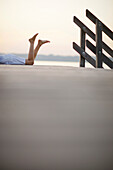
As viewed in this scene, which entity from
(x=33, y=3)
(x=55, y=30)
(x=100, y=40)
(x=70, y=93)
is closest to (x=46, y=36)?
(x=55, y=30)

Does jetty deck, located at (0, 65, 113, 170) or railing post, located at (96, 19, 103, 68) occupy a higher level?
railing post, located at (96, 19, 103, 68)

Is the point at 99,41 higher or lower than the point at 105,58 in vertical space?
higher

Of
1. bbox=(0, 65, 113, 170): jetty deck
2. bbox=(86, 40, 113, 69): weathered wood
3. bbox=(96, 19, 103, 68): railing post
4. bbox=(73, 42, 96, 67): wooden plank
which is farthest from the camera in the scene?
bbox=(73, 42, 96, 67): wooden plank

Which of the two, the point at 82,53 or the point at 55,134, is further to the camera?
the point at 82,53

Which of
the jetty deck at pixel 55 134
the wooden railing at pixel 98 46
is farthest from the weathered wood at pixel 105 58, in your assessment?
the jetty deck at pixel 55 134

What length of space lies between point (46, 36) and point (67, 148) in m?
4.87

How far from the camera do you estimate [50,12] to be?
5066 millimetres

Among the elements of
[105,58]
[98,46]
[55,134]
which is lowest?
[55,134]

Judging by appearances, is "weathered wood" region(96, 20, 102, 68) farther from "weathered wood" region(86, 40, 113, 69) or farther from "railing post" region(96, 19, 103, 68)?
"weathered wood" region(86, 40, 113, 69)

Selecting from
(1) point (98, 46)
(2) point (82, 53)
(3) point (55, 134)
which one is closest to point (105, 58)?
(1) point (98, 46)

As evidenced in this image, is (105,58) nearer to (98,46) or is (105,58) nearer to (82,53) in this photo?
(98,46)

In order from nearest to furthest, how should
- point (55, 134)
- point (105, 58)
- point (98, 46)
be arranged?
point (55, 134), point (98, 46), point (105, 58)

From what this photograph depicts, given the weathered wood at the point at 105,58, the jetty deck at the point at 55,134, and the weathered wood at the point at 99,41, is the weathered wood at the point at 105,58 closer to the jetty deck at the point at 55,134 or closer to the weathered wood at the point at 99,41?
the weathered wood at the point at 99,41

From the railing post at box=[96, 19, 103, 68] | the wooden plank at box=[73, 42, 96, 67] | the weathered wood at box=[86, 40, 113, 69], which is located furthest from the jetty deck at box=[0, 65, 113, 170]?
the wooden plank at box=[73, 42, 96, 67]
